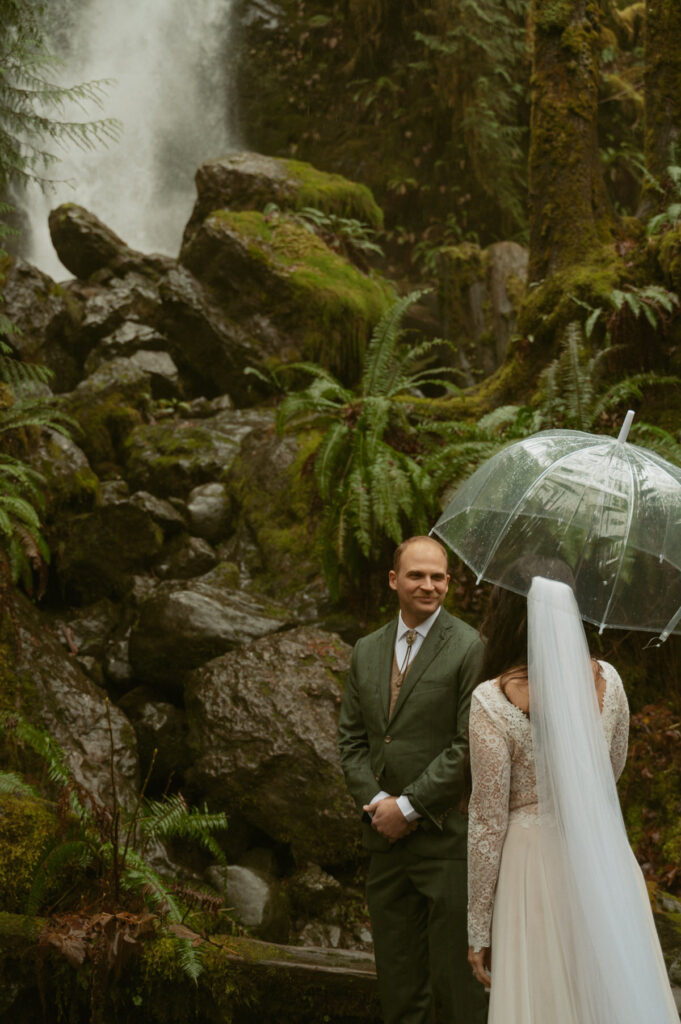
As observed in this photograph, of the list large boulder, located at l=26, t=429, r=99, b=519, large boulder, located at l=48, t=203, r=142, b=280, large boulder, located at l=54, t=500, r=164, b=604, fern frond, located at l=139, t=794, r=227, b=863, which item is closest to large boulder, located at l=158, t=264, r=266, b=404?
large boulder, located at l=48, t=203, r=142, b=280

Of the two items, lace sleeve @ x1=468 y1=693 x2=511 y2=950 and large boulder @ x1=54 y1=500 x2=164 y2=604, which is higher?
large boulder @ x1=54 y1=500 x2=164 y2=604

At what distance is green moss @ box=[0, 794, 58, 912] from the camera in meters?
3.75

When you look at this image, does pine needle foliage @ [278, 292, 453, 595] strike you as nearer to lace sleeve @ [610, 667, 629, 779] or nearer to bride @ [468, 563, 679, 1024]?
lace sleeve @ [610, 667, 629, 779]

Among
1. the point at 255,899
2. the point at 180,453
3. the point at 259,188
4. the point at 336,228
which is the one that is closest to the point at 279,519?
the point at 180,453

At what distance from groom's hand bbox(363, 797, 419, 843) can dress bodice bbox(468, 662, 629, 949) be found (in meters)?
0.64

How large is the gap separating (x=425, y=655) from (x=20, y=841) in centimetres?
221

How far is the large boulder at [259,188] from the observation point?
12.9 m

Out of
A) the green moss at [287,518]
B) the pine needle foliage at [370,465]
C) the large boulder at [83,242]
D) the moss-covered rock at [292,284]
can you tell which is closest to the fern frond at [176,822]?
the pine needle foliage at [370,465]

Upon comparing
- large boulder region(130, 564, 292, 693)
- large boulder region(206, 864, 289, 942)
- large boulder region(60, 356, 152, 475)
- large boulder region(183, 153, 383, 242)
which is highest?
large boulder region(183, 153, 383, 242)

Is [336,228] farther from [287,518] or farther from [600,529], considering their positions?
[600,529]

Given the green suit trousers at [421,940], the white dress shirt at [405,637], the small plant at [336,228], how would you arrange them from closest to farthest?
the green suit trousers at [421,940], the white dress shirt at [405,637], the small plant at [336,228]

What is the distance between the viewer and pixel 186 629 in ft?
20.4

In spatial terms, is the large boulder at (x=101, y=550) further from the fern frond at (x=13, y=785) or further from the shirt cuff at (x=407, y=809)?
the shirt cuff at (x=407, y=809)

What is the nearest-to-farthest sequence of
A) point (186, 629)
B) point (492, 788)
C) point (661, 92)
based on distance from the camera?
1. point (492, 788)
2. point (186, 629)
3. point (661, 92)
